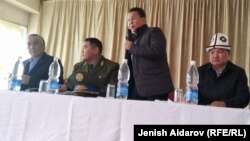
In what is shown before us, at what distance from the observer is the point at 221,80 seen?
1942 mm

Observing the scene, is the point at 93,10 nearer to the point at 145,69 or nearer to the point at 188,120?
the point at 145,69

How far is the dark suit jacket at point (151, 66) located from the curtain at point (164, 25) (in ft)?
5.78

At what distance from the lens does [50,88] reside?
1.65m

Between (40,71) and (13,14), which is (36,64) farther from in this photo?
(13,14)

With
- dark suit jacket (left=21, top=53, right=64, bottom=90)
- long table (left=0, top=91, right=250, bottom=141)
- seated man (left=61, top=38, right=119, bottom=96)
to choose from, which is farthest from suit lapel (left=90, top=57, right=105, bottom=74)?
long table (left=0, top=91, right=250, bottom=141)

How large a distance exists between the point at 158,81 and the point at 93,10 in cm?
260

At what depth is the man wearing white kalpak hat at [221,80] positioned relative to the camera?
1.85 m

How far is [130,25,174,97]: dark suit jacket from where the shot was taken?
1876mm

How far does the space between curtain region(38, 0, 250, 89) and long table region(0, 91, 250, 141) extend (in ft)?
8.47

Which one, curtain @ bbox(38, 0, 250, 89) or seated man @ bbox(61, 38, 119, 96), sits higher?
curtain @ bbox(38, 0, 250, 89)

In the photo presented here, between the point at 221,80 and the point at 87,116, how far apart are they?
1114mm

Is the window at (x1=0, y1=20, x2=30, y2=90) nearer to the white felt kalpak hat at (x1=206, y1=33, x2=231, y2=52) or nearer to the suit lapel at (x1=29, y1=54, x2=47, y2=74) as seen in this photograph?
the suit lapel at (x1=29, y1=54, x2=47, y2=74)

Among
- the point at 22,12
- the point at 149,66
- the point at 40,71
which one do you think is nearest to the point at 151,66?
the point at 149,66

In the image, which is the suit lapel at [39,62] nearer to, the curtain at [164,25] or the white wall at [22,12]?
the curtain at [164,25]
